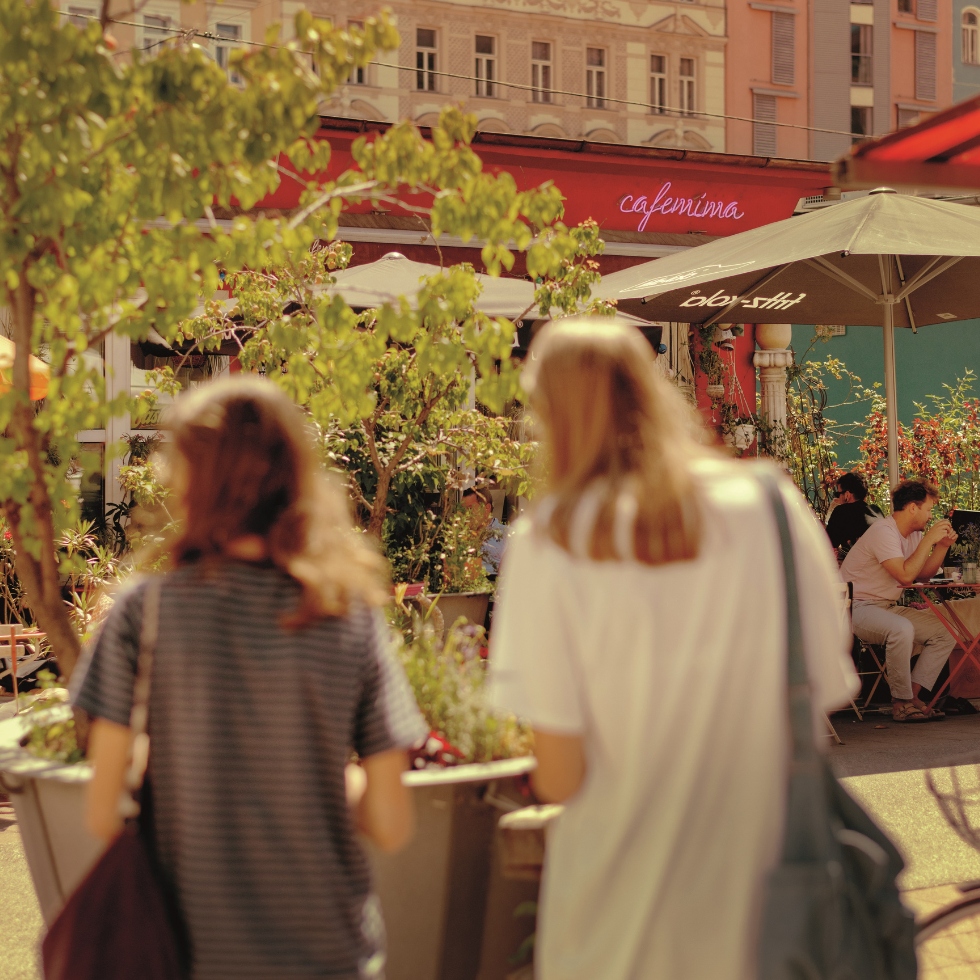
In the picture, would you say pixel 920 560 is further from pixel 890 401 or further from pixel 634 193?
pixel 634 193

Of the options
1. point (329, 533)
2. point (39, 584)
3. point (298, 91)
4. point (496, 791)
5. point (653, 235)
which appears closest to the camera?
point (329, 533)

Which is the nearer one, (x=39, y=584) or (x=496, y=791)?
(x=496, y=791)

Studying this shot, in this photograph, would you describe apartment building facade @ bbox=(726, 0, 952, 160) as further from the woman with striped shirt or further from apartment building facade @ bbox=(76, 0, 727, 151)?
the woman with striped shirt

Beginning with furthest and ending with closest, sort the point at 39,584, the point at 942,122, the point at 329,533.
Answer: the point at 942,122, the point at 39,584, the point at 329,533

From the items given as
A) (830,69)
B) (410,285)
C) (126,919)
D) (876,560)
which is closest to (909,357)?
(830,69)

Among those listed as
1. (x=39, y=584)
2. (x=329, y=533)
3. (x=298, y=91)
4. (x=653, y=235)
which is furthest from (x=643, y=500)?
(x=653, y=235)

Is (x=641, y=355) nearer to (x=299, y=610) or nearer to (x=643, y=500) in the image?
(x=643, y=500)

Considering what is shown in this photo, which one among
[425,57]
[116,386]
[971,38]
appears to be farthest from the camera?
[971,38]

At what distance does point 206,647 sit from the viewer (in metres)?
2.02

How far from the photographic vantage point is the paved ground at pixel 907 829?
4.07 metres

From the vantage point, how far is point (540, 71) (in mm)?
24750

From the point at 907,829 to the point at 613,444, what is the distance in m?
4.16

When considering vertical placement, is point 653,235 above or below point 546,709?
above

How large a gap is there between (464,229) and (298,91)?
0.65 metres
